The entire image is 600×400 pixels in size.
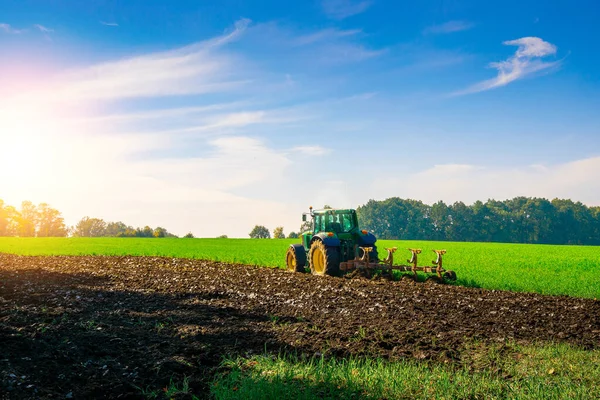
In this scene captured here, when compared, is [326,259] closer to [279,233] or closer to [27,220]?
[279,233]

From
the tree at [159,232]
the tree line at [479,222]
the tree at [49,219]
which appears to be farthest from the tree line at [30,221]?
the tree line at [479,222]

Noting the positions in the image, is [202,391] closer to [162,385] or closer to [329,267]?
[162,385]

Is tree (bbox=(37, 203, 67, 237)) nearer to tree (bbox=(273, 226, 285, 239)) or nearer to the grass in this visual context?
tree (bbox=(273, 226, 285, 239))

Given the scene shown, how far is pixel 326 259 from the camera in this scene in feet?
61.4

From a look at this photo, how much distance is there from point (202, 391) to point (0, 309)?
744 cm

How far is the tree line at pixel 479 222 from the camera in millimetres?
100375

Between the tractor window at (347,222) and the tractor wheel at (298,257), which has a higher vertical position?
the tractor window at (347,222)

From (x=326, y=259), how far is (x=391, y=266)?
232 cm

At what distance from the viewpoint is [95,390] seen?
6816 mm

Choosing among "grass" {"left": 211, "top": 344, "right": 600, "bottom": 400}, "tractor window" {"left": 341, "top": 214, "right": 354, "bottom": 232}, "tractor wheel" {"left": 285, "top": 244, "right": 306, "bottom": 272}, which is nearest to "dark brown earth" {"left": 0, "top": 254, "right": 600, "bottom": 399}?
"grass" {"left": 211, "top": 344, "right": 600, "bottom": 400}

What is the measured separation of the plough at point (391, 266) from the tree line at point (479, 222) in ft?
271

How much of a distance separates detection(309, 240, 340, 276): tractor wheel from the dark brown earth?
48.6 inches

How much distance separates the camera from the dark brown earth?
740 cm

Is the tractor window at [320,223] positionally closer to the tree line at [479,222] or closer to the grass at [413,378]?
the grass at [413,378]
